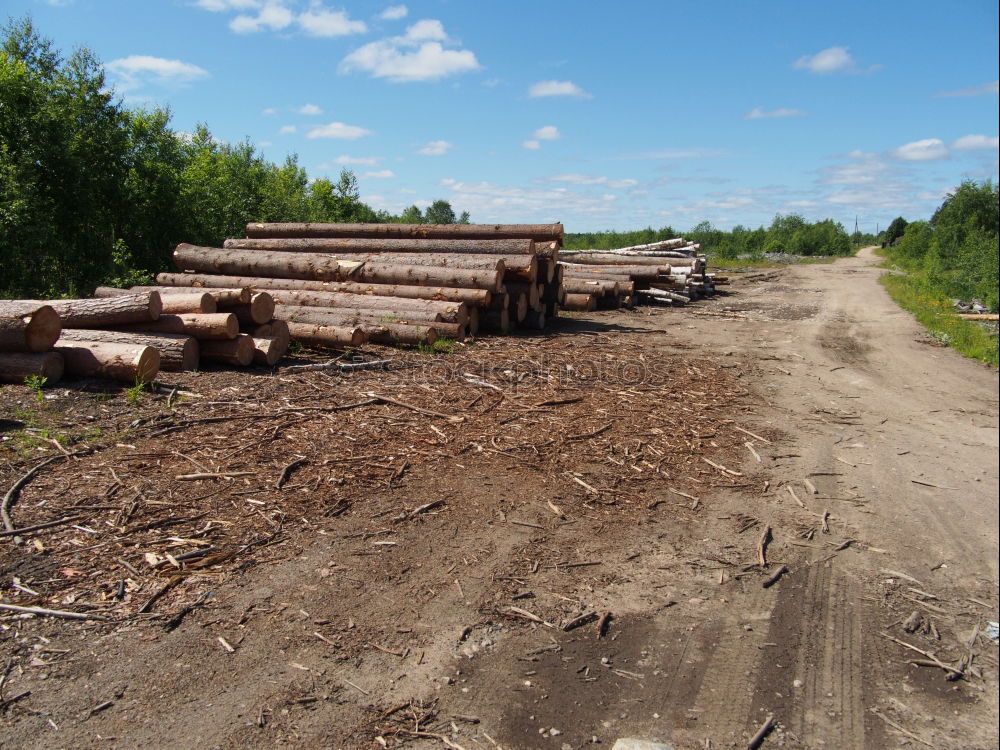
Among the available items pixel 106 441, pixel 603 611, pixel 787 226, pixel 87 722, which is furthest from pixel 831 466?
pixel 787 226

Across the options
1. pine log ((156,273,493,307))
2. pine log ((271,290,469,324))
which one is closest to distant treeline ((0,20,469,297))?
pine log ((156,273,493,307))

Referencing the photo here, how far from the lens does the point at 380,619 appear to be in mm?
3637

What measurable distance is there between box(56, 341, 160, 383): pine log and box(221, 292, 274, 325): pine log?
1.63 m

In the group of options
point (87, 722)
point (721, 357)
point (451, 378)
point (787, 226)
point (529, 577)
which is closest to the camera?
point (87, 722)

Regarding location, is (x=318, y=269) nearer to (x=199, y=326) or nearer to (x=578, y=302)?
(x=199, y=326)

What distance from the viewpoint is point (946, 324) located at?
48.0 ft

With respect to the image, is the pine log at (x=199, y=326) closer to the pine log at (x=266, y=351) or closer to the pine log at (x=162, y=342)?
the pine log at (x=162, y=342)

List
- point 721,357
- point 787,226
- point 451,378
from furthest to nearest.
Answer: point 787,226 → point 721,357 → point 451,378

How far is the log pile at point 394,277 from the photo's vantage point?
36.4ft

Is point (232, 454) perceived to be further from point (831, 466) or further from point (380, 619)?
point (831, 466)

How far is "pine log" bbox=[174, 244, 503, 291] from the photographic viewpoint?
40.4ft

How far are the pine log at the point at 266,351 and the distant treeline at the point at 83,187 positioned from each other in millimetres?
7201

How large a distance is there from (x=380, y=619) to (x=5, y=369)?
19.5 feet

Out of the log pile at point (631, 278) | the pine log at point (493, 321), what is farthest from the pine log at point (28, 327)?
the log pile at point (631, 278)
